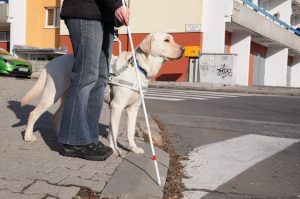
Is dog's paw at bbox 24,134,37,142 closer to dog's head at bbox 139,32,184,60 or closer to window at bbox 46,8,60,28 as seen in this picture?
dog's head at bbox 139,32,184,60

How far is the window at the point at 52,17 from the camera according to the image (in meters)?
32.8

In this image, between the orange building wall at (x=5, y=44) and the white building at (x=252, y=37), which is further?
the orange building wall at (x=5, y=44)

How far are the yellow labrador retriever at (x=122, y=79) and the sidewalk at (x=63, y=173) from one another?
11.3 inches

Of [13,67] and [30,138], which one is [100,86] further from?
[13,67]

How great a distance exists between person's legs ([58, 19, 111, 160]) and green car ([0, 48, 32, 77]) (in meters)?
16.3

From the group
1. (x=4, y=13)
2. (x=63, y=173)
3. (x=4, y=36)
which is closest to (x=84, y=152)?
(x=63, y=173)

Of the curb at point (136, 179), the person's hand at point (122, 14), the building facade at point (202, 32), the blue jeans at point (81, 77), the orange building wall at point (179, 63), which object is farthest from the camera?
the orange building wall at point (179, 63)

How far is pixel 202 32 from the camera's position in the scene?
86.4ft

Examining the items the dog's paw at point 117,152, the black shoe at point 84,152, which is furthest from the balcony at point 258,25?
the black shoe at point 84,152

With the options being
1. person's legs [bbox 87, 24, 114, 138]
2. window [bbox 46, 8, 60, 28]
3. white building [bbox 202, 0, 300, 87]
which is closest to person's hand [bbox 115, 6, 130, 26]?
person's legs [bbox 87, 24, 114, 138]

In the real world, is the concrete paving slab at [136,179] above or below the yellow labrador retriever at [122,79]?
below

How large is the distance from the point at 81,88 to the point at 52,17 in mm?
30934

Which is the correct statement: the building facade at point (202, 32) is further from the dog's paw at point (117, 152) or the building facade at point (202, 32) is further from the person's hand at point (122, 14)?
the person's hand at point (122, 14)

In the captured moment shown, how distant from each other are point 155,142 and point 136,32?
2326 cm
